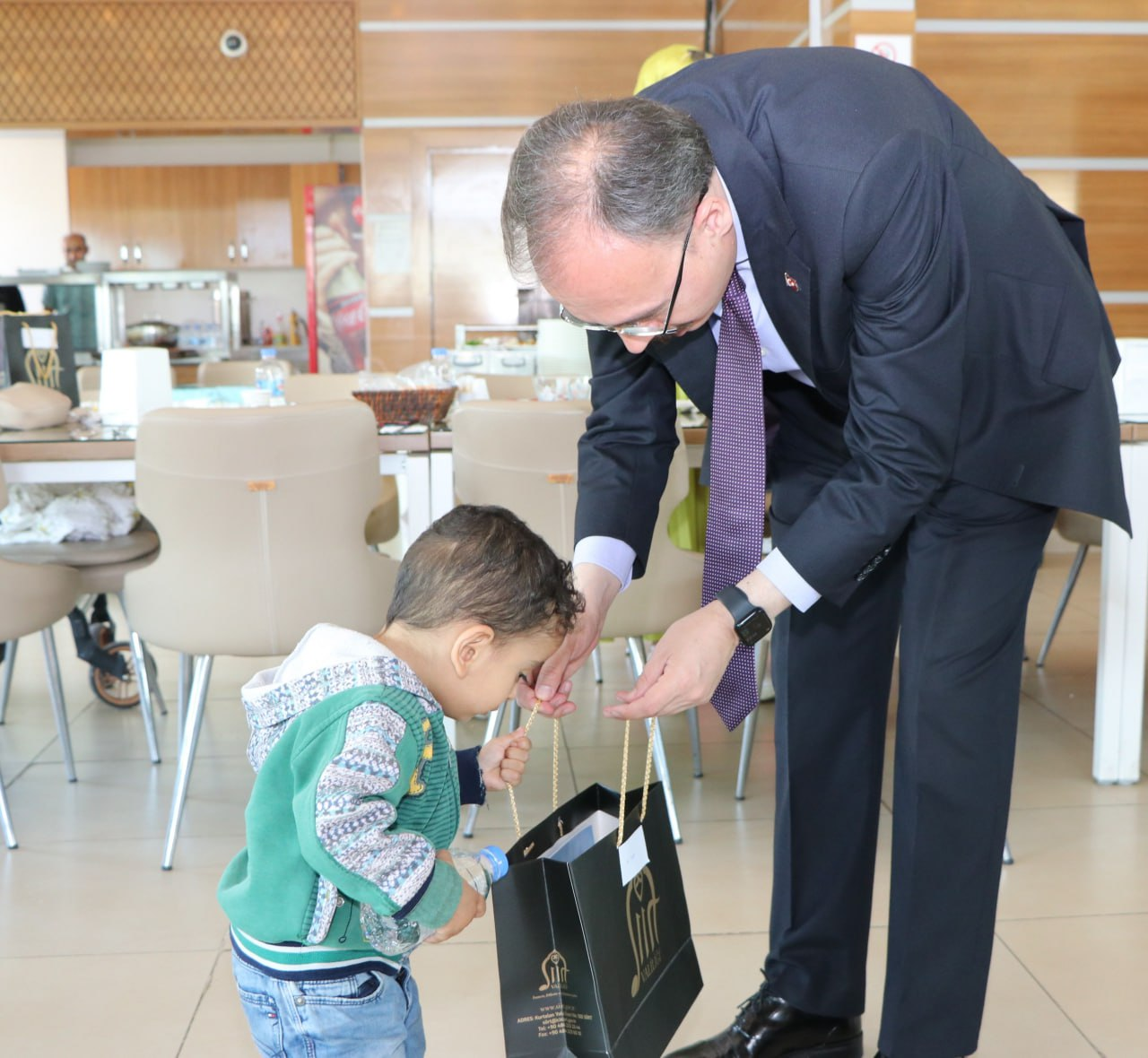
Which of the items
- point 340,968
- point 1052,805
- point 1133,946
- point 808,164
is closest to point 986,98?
point 1052,805

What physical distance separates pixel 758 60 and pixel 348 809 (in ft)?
2.83

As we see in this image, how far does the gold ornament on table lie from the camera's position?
125 inches

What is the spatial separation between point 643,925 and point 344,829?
432 mm

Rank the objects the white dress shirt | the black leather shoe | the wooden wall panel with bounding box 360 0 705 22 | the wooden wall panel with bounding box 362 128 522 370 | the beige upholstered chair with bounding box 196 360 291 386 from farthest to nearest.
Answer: the wooden wall panel with bounding box 362 128 522 370
the wooden wall panel with bounding box 360 0 705 22
the beige upholstered chair with bounding box 196 360 291 386
the black leather shoe
the white dress shirt

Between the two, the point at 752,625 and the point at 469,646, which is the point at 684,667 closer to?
the point at 752,625

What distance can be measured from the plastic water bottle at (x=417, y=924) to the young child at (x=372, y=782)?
0.05 feet

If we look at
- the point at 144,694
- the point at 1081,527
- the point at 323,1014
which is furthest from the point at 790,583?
the point at 1081,527

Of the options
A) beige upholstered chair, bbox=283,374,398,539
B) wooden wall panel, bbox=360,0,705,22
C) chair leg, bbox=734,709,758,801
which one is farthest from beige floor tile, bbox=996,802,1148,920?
wooden wall panel, bbox=360,0,705,22

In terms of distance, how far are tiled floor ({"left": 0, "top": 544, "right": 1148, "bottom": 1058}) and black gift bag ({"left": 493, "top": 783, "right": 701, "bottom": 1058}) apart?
556 mm

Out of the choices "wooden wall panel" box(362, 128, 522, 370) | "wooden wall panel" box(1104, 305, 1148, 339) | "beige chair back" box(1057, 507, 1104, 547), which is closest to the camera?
"beige chair back" box(1057, 507, 1104, 547)

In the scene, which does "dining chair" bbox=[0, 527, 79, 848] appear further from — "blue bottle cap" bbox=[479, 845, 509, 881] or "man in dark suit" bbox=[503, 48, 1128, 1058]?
"blue bottle cap" bbox=[479, 845, 509, 881]

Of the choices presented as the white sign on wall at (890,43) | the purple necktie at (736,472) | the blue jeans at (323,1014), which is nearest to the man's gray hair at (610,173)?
the purple necktie at (736,472)

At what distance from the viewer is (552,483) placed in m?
2.45

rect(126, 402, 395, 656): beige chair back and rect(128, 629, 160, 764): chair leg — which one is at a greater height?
rect(126, 402, 395, 656): beige chair back
